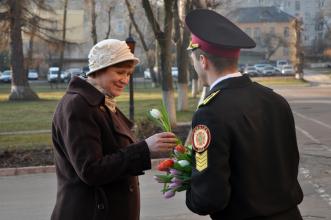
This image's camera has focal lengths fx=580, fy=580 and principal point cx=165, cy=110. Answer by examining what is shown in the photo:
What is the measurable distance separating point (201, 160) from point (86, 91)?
0.89 m

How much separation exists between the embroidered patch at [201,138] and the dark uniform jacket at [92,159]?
1.85 ft

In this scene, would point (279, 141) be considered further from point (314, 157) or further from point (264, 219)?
point (314, 157)

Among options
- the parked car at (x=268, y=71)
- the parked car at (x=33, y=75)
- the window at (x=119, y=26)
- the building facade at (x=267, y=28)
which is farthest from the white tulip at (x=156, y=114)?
the building facade at (x=267, y=28)

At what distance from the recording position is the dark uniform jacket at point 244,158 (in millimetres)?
2408

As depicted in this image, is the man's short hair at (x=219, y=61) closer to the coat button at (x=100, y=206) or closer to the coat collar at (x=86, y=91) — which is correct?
the coat collar at (x=86, y=91)

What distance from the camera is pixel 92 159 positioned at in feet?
9.44

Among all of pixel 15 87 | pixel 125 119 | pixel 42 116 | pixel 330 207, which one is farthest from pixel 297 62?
pixel 125 119

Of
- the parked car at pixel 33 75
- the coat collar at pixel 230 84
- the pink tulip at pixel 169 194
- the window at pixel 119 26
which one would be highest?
the window at pixel 119 26

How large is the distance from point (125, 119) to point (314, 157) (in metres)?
8.95

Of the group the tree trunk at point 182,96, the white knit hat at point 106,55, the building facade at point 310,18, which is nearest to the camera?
the white knit hat at point 106,55

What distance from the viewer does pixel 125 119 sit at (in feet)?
11.0

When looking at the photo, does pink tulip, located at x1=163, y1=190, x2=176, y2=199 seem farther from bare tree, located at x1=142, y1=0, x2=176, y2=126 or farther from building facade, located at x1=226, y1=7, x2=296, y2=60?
building facade, located at x1=226, y1=7, x2=296, y2=60

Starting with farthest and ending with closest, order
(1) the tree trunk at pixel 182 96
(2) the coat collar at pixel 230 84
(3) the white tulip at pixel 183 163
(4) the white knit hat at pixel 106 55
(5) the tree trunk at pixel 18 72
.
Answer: (5) the tree trunk at pixel 18 72, (1) the tree trunk at pixel 182 96, (4) the white knit hat at pixel 106 55, (3) the white tulip at pixel 183 163, (2) the coat collar at pixel 230 84

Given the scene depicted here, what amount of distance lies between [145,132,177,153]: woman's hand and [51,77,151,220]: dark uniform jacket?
0.12 feet
